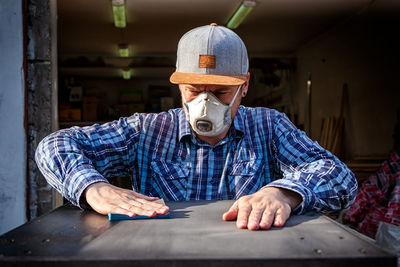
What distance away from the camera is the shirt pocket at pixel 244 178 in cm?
197

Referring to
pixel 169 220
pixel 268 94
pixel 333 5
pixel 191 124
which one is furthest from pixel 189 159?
pixel 268 94

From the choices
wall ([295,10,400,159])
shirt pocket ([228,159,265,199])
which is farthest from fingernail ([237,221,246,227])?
wall ([295,10,400,159])

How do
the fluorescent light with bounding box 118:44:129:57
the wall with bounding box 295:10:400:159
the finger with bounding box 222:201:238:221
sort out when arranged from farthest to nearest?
the fluorescent light with bounding box 118:44:129:57 → the wall with bounding box 295:10:400:159 → the finger with bounding box 222:201:238:221

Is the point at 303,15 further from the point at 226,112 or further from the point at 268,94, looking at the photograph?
the point at 226,112

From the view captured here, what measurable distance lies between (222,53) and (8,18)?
190cm

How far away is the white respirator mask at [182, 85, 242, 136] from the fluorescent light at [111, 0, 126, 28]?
16.2 ft

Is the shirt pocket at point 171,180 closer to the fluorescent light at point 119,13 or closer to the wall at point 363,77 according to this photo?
the fluorescent light at point 119,13

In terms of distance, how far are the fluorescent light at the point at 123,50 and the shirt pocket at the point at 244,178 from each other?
8.33m

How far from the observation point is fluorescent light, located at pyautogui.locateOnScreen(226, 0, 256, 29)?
641 cm

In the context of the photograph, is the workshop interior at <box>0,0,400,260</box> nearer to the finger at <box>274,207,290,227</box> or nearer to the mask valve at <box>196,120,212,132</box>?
the mask valve at <box>196,120,212,132</box>

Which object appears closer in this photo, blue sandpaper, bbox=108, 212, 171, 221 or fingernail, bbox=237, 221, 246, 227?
fingernail, bbox=237, 221, 246, 227

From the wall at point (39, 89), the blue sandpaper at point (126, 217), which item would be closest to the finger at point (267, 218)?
the blue sandpaper at point (126, 217)

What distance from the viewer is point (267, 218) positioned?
4.07 ft

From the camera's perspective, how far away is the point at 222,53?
1.79 meters
